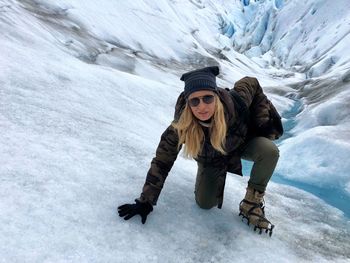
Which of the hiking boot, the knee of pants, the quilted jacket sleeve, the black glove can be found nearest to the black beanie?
the quilted jacket sleeve

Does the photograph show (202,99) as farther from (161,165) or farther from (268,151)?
(268,151)

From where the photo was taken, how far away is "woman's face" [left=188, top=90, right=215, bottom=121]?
348 cm

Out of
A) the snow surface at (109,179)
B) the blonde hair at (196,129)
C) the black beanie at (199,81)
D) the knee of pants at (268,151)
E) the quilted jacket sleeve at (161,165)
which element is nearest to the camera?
the snow surface at (109,179)

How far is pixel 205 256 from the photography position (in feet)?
11.3

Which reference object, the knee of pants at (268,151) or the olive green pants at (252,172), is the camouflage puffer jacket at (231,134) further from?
the knee of pants at (268,151)

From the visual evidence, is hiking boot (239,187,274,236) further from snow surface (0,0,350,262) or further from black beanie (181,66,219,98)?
black beanie (181,66,219,98)

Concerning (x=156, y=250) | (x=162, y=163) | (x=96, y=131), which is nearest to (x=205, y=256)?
(x=156, y=250)

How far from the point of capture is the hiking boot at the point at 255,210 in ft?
13.1

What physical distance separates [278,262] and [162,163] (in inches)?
52.2

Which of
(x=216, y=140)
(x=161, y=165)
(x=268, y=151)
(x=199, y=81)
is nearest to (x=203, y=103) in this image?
(x=199, y=81)

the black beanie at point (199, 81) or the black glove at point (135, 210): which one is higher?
the black beanie at point (199, 81)

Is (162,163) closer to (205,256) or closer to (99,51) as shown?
(205,256)

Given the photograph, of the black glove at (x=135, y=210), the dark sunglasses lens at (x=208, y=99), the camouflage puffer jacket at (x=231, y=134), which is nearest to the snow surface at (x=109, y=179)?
the black glove at (x=135, y=210)

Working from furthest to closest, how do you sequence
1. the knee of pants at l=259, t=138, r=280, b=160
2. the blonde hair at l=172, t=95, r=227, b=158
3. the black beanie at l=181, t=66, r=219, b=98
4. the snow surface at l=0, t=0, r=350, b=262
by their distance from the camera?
the knee of pants at l=259, t=138, r=280, b=160
the blonde hair at l=172, t=95, r=227, b=158
the black beanie at l=181, t=66, r=219, b=98
the snow surface at l=0, t=0, r=350, b=262
